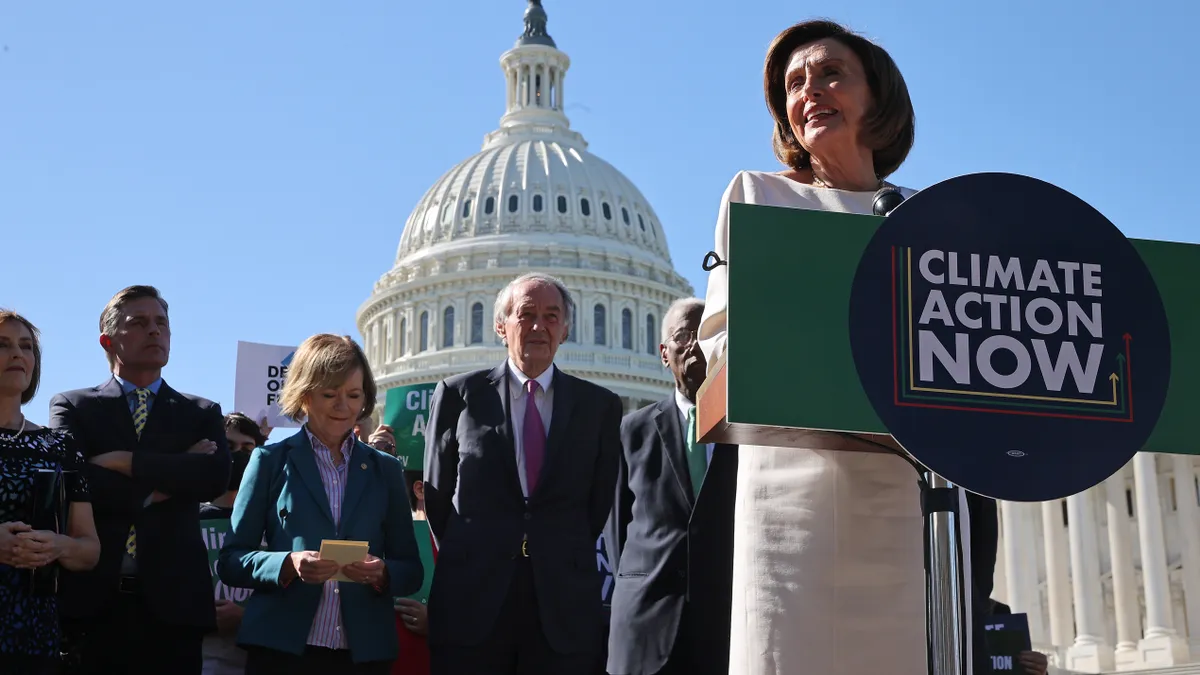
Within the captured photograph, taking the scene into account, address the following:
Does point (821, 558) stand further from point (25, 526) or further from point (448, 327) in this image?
point (448, 327)

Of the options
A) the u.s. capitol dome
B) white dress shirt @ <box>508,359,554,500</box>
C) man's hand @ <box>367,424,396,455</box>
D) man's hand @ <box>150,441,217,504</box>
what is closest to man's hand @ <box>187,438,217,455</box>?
man's hand @ <box>150,441,217,504</box>

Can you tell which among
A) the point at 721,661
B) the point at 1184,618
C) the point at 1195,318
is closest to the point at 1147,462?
the point at 1184,618

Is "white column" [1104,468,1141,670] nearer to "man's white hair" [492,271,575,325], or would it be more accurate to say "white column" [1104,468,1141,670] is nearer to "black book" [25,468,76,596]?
"man's white hair" [492,271,575,325]

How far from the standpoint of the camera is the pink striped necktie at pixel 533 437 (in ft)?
17.6

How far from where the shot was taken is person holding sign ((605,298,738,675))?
557 centimetres

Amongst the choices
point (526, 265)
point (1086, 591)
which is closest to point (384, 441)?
→ point (1086, 591)

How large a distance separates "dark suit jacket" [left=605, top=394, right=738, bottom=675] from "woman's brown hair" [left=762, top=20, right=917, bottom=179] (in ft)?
6.71

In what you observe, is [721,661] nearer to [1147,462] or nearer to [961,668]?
[961,668]

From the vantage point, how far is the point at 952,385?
2.52m

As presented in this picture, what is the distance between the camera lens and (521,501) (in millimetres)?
5273

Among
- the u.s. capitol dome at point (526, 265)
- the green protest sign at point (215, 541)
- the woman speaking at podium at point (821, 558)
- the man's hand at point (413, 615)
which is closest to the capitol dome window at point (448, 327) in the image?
the u.s. capitol dome at point (526, 265)

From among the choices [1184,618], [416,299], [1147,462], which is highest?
[416,299]

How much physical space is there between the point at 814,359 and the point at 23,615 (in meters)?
3.45

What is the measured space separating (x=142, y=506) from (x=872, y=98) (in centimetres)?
348
